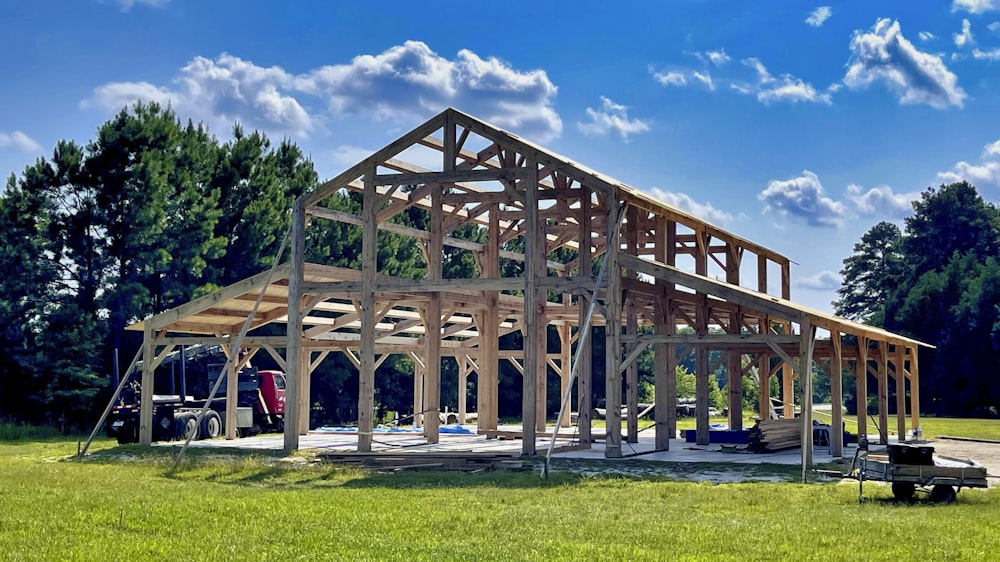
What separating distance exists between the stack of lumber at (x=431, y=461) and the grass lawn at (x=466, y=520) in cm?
212

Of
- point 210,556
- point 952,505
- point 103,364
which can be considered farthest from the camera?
point 103,364

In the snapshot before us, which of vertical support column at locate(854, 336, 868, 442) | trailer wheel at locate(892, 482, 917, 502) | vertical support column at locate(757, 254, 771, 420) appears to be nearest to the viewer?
trailer wheel at locate(892, 482, 917, 502)

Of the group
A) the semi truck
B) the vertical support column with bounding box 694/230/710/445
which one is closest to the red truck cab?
the semi truck

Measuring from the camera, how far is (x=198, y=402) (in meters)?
32.4

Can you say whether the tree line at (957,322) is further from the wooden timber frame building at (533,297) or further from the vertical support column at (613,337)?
the vertical support column at (613,337)

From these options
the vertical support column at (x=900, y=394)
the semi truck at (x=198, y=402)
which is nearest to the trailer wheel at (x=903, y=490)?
the vertical support column at (x=900, y=394)

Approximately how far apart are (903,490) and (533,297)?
9.90 metres

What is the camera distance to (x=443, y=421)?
1581 inches

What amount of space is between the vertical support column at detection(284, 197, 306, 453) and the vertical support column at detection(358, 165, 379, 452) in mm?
1603

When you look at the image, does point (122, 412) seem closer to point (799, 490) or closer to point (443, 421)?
point (443, 421)

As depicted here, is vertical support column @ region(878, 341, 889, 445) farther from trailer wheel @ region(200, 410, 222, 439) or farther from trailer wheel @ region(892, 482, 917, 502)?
trailer wheel @ region(200, 410, 222, 439)

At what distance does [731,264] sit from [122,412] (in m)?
17.4

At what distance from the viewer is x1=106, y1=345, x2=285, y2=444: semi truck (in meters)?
30.2

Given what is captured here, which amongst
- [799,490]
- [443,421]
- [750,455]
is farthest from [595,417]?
[799,490]
